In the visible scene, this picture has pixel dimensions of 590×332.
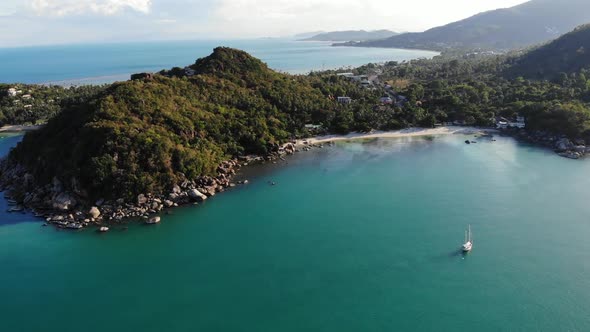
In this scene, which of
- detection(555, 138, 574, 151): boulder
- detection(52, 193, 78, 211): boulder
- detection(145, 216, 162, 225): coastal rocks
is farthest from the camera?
detection(555, 138, 574, 151): boulder

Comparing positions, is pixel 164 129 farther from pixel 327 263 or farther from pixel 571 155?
pixel 571 155

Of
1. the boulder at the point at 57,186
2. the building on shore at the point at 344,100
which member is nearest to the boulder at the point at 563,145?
the building on shore at the point at 344,100

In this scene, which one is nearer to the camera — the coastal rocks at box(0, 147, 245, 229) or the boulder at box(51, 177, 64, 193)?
the coastal rocks at box(0, 147, 245, 229)

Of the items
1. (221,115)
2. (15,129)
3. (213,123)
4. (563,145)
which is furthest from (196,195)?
(15,129)

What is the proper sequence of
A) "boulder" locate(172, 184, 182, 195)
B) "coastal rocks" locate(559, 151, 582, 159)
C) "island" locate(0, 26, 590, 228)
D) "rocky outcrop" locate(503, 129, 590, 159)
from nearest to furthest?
1. "island" locate(0, 26, 590, 228)
2. "boulder" locate(172, 184, 182, 195)
3. "coastal rocks" locate(559, 151, 582, 159)
4. "rocky outcrop" locate(503, 129, 590, 159)

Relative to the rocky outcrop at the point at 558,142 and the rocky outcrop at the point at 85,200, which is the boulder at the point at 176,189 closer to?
the rocky outcrop at the point at 85,200

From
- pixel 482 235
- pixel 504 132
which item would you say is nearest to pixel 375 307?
pixel 482 235

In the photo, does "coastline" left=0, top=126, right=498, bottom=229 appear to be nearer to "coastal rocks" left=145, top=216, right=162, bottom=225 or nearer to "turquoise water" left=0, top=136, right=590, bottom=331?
"coastal rocks" left=145, top=216, right=162, bottom=225

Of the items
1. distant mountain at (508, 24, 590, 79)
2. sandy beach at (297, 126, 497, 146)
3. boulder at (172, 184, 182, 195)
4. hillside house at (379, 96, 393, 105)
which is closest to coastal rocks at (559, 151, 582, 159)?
sandy beach at (297, 126, 497, 146)
